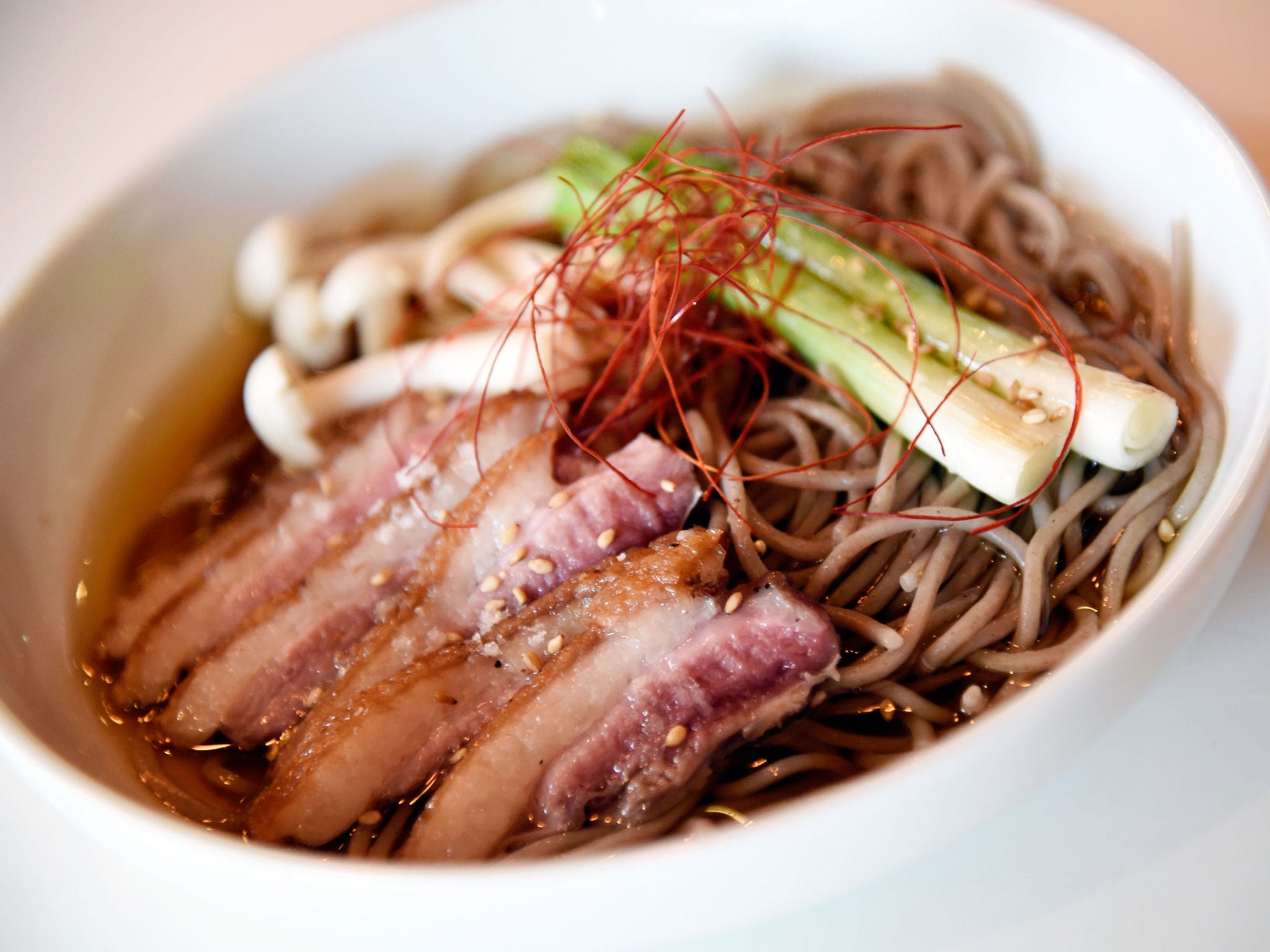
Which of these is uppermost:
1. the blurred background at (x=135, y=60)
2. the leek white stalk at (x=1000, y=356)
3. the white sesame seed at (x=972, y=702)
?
the blurred background at (x=135, y=60)

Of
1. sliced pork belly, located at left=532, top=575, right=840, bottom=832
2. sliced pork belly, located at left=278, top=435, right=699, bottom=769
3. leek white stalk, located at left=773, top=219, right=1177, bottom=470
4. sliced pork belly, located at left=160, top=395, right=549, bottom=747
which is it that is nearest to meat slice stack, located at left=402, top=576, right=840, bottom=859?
sliced pork belly, located at left=532, top=575, right=840, bottom=832

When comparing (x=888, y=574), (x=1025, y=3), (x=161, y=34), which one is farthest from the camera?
(x=161, y=34)

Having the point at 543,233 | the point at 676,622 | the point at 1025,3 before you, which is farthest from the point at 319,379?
the point at 1025,3

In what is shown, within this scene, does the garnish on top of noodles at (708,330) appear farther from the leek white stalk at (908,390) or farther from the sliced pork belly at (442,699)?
the sliced pork belly at (442,699)

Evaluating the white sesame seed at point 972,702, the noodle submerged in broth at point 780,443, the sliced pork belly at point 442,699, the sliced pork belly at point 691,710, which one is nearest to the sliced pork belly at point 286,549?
the noodle submerged in broth at point 780,443

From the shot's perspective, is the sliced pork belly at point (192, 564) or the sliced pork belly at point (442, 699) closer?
the sliced pork belly at point (442, 699)

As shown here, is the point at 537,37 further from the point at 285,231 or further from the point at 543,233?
the point at 285,231

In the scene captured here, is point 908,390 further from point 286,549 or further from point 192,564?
point 192,564
